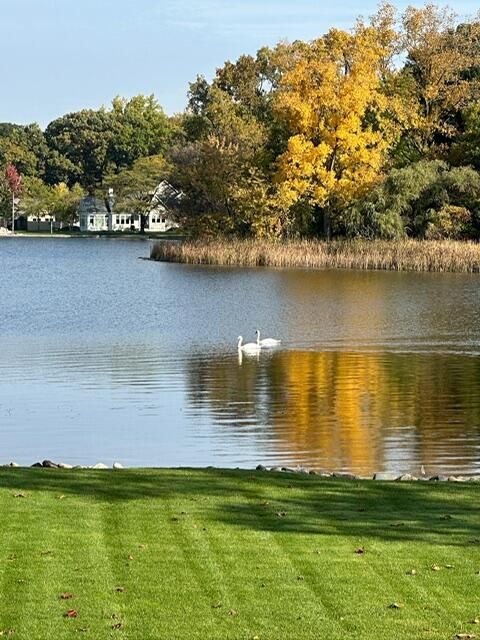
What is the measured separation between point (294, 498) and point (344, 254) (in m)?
48.1

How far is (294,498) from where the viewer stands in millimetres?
10016

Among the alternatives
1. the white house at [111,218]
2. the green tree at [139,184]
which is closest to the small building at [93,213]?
the white house at [111,218]

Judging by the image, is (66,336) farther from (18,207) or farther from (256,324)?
(18,207)

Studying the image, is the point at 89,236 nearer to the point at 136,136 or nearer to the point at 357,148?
the point at 136,136

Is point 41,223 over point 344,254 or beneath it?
over

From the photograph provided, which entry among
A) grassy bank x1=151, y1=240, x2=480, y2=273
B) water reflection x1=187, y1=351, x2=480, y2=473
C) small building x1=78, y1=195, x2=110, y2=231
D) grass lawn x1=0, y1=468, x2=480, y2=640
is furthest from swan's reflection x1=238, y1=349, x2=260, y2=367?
small building x1=78, y1=195, x2=110, y2=231

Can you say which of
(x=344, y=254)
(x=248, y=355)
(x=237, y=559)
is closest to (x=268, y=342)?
(x=248, y=355)

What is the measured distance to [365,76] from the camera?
64.6 m

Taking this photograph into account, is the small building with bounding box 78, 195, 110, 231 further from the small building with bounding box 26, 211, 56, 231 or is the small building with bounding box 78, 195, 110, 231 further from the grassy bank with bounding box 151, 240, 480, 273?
the grassy bank with bounding box 151, 240, 480, 273

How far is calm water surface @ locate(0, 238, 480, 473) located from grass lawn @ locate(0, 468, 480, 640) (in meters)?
4.13

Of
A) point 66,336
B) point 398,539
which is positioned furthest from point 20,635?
point 66,336

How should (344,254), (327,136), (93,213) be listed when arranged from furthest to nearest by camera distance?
1. (93,213)
2. (327,136)
3. (344,254)

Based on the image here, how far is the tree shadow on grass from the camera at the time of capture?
8.99 meters

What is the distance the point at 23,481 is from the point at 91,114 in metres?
135
